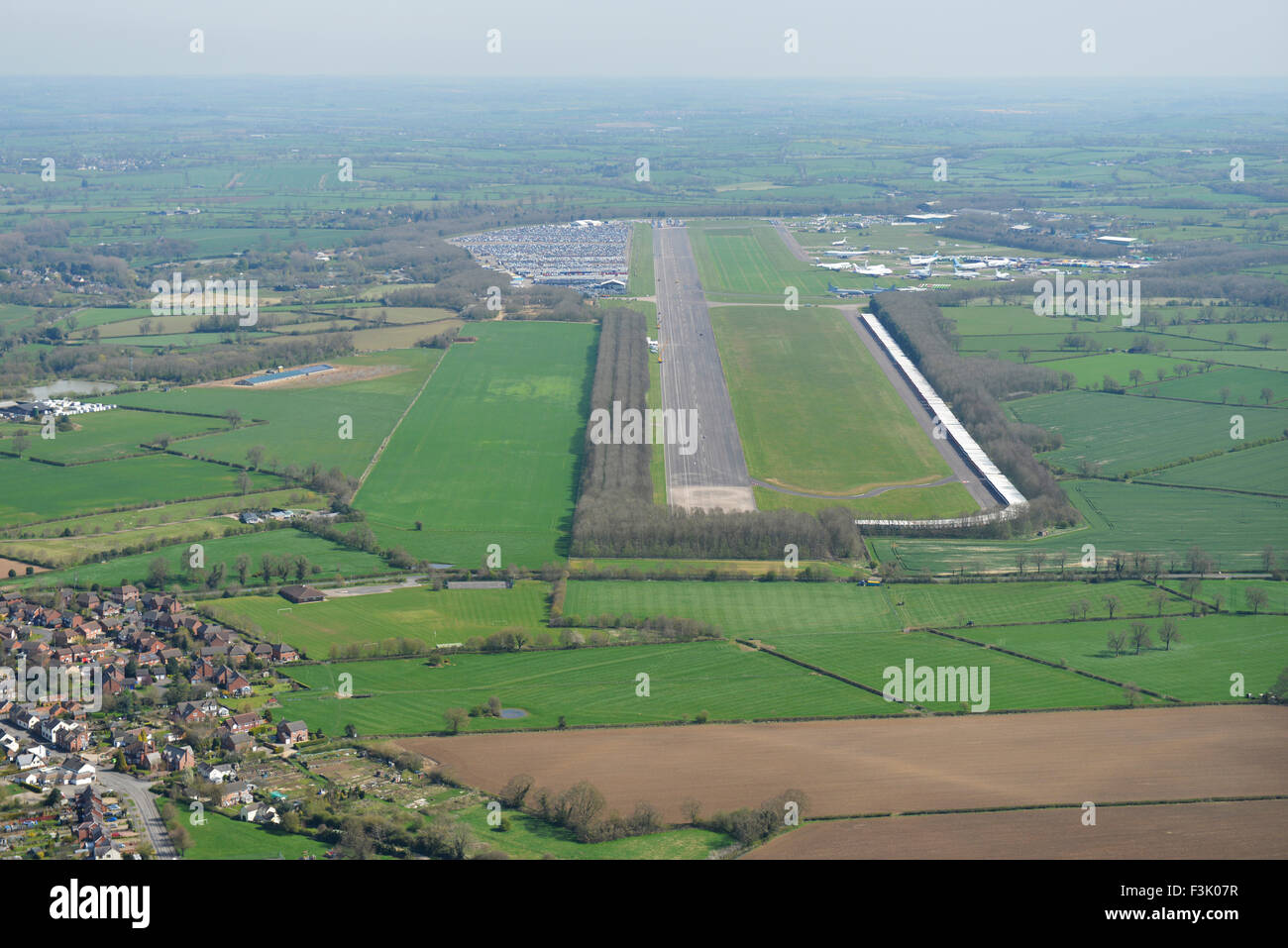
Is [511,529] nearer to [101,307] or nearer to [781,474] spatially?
[781,474]

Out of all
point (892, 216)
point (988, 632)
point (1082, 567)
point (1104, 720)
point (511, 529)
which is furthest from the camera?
point (892, 216)

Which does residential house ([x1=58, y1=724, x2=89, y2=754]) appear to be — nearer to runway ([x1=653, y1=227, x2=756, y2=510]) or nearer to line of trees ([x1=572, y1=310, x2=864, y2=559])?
line of trees ([x1=572, y1=310, x2=864, y2=559])

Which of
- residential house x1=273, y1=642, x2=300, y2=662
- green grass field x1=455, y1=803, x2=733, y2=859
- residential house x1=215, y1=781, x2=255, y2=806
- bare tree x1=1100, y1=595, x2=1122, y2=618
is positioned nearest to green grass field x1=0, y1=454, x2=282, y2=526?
residential house x1=273, y1=642, x2=300, y2=662

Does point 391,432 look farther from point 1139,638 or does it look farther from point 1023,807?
point 1023,807

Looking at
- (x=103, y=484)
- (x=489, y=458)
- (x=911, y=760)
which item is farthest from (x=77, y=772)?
(x=489, y=458)

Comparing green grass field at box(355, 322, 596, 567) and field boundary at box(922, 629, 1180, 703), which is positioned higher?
green grass field at box(355, 322, 596, 567)

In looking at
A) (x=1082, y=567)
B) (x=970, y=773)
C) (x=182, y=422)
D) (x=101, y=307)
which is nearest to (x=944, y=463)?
(x=1082, y=567)
